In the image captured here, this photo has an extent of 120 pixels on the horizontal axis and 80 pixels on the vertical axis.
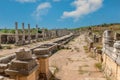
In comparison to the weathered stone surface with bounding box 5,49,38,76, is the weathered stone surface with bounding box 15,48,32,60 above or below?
above

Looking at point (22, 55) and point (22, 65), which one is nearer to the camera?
point (22, 65)

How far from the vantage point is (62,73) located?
999cm

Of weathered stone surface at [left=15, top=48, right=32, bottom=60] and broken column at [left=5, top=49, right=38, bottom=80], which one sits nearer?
broken column at [left=5, top=49, right=38, bottom=80]

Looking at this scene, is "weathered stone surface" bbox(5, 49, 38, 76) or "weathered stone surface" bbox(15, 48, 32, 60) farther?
"weathered stone surface" bbox(15, 48, 32, 60)

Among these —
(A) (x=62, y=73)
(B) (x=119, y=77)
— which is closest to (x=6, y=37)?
(A) (x=62, y=73)

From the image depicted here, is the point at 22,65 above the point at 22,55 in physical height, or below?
below

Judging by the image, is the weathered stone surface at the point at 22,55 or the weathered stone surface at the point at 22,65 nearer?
the weathered stone surface at the point at 22,65

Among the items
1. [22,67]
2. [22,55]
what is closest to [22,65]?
[22,67]

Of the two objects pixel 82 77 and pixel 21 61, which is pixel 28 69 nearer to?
pixel 21 61

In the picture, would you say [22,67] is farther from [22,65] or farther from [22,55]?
[22,55]

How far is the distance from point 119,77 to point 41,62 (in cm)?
310

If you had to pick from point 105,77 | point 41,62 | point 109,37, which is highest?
point 109,37

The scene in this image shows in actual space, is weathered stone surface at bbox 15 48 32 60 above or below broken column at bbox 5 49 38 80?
above

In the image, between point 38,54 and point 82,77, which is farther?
point 82,77
